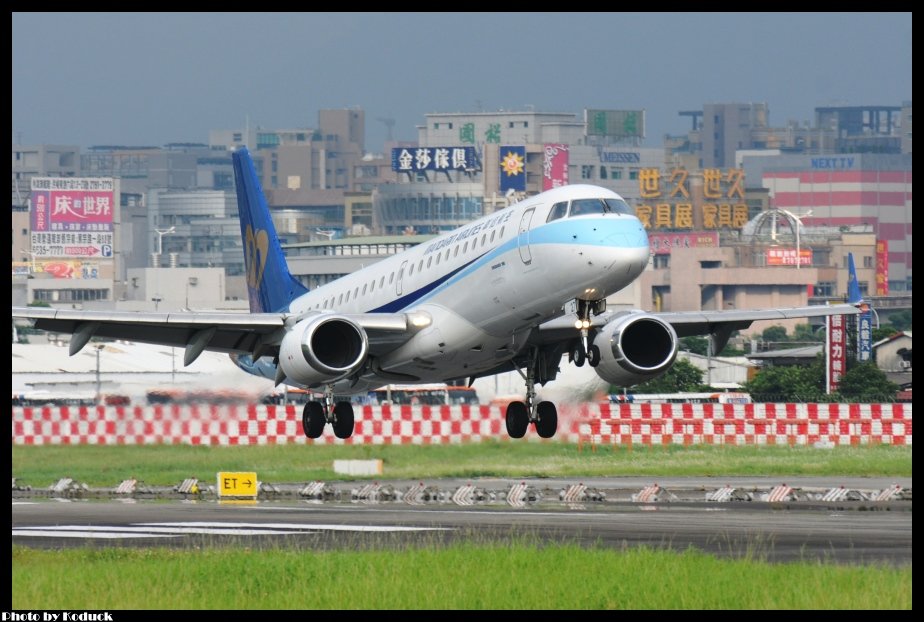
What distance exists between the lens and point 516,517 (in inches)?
1394

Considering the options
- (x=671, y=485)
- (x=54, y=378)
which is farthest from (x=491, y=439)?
(x=54, y=378)

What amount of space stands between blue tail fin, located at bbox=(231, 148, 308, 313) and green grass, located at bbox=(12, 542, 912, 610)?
807 inches

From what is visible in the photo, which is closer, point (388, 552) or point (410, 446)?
point (388, 552)

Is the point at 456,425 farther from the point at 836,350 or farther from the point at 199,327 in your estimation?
the point at 836,350

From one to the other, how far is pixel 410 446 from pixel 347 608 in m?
29.3

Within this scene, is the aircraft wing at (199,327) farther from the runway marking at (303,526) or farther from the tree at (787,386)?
the tree at (787,386)

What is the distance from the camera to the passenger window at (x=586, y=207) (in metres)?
33.4

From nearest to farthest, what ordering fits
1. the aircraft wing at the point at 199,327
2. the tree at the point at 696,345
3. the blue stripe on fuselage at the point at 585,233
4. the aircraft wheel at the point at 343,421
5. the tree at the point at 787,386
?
the blue stripe on fuselage at the point at 585,233 < the aircraft wing at the point at 199,327 < the aircraft wheel at the point at 343,421 < the tree at the point at 787,386 < the tree at the point at 696,345

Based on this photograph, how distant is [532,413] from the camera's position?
3894 centimetres

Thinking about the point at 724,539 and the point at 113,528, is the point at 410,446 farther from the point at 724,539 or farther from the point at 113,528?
the point at 724,539

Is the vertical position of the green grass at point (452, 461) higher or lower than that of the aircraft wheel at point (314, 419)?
lower

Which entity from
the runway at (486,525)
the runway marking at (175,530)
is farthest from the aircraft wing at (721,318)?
the runway marking at (175,530)

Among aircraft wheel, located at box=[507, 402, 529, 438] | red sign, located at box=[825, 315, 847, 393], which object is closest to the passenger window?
aircraft wheel, located at box=[507, 402, 529, 438]

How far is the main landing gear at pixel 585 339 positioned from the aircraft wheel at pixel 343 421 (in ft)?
16.9
